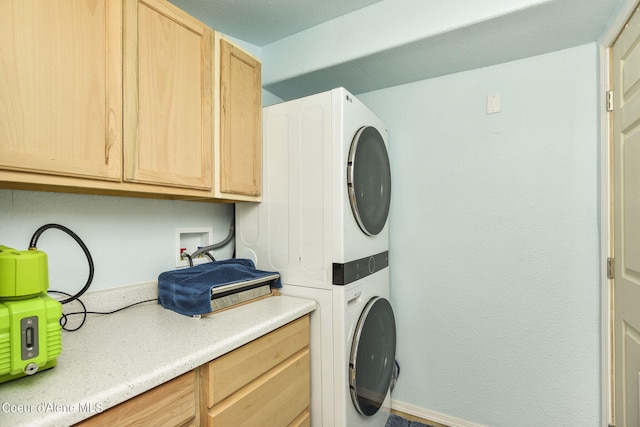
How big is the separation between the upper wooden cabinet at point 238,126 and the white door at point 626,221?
168cm

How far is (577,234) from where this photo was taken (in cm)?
168

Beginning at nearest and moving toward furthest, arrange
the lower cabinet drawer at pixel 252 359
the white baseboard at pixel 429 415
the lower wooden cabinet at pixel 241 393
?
the lower wooden cabinet at pixel 241 393, the lower cabinet drawer at pixel 252 359, the white baseboard at pixel 429 415

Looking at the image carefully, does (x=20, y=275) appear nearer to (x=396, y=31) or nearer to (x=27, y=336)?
(x=27, y=336)

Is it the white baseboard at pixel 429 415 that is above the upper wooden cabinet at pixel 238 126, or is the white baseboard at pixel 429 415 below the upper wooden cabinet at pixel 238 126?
below

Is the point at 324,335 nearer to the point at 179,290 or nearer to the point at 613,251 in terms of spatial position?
the point at 179,290

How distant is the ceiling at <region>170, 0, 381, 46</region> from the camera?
1.67 meters

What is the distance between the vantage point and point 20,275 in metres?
0.76

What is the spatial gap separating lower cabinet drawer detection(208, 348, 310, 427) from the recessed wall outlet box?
80 cm

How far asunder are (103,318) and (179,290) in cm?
32

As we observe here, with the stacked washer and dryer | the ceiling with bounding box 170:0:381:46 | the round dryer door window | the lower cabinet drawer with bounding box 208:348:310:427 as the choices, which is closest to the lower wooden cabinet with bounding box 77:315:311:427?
the lower cabinet drawer with bounding box 208:348:310:427

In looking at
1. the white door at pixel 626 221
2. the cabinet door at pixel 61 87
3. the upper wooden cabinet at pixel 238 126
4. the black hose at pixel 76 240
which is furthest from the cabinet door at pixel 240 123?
the white door at pixel 626 221

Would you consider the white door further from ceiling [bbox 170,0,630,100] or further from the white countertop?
the white countertop

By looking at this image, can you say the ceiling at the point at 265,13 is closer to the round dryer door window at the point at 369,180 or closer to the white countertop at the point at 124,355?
the round dryer door window at the point at 369,180

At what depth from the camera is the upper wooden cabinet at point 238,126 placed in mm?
1473
